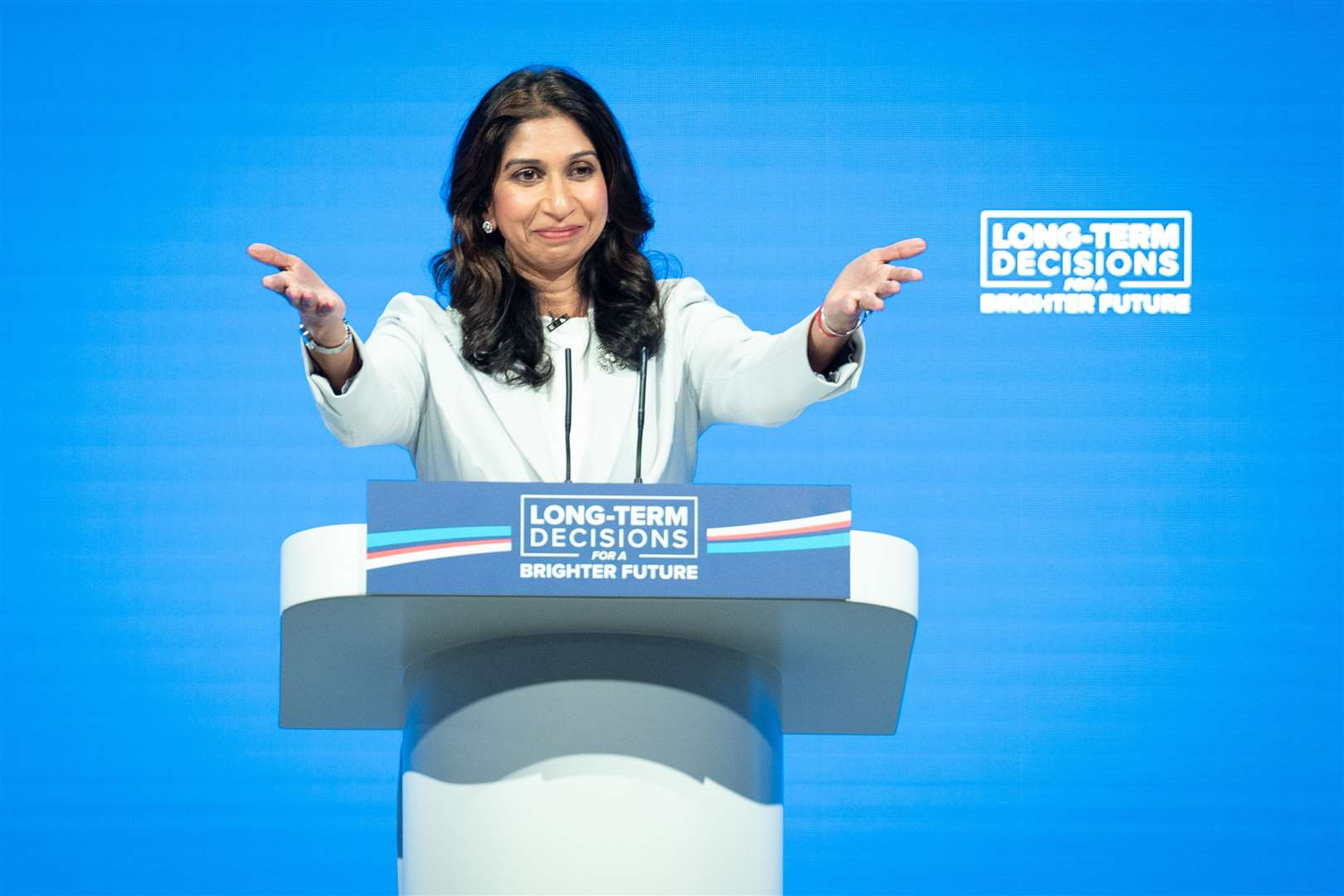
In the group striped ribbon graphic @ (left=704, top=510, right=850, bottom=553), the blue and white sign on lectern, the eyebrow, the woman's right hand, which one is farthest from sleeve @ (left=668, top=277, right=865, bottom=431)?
the woman's right hand

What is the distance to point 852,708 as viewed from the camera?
2752 mm

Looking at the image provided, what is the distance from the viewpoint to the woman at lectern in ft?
8.77

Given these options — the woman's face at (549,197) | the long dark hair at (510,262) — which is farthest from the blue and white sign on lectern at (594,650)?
the woman's face at (549,197)

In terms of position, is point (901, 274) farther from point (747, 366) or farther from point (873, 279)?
point (747, 366)

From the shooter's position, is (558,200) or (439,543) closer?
(439,543)

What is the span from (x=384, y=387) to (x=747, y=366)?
49 cm

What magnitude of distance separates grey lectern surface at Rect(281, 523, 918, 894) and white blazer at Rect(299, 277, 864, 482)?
352 mm

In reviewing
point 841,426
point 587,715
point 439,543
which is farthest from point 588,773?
point 841,426

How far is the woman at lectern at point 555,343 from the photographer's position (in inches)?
105

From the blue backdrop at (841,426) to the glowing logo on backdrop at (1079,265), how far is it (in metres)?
0.03

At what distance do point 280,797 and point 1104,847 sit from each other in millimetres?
1562

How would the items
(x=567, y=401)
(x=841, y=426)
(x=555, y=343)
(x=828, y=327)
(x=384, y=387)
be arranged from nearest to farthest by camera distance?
(x=828, y=327) < (x=384, y=387) < (x=567, y=401) < (x=555, y=343) < (x=841, y=426)

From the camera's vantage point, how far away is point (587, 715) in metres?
2.34

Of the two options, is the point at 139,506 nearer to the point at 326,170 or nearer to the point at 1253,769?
the point at 326,170
